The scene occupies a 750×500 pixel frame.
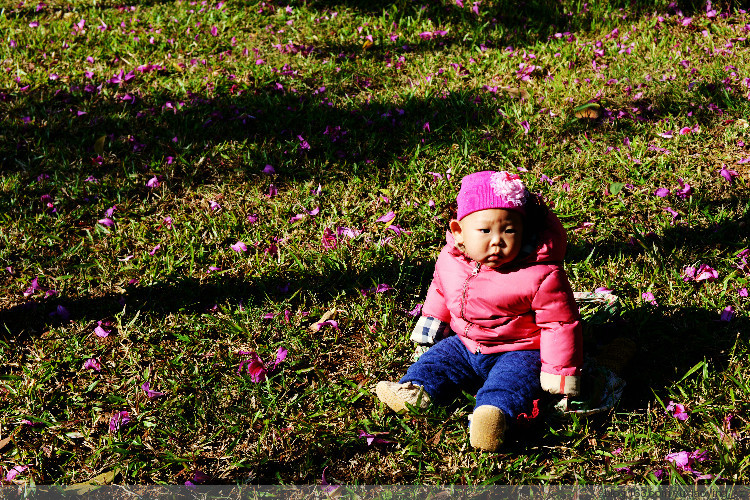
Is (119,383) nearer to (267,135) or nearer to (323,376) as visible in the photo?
(323,376)

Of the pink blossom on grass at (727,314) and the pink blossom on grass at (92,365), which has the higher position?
the pink blossom on grass at (727,314)

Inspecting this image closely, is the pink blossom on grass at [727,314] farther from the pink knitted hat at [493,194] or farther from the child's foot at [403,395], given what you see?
the child's foot at [403,395]

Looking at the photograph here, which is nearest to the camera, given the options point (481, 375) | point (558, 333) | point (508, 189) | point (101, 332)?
point (508, 189)

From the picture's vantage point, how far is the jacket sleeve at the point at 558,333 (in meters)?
2.27

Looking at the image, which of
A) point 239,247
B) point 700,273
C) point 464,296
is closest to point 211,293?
point 239,247

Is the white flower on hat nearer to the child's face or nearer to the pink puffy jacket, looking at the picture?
the child's face

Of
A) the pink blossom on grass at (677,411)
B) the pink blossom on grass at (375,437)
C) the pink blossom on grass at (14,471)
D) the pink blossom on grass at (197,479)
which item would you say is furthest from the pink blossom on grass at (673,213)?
the pink blossom on grass at (14,471)

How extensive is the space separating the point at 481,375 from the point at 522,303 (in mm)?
415

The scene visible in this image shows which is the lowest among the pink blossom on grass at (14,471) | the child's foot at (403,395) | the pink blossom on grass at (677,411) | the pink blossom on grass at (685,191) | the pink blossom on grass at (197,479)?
the pink blossom on grass at (14,471)

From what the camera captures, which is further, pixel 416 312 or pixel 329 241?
pixel 329 241

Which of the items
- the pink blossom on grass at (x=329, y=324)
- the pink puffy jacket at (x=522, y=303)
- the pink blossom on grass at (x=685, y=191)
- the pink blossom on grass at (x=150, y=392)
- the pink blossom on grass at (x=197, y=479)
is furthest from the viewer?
the pink blossom on grass at (x=685, y=191)

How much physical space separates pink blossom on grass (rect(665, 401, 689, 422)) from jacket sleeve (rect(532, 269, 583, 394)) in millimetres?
423

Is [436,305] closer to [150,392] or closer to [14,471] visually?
[150,392]

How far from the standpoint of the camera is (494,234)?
220cm
